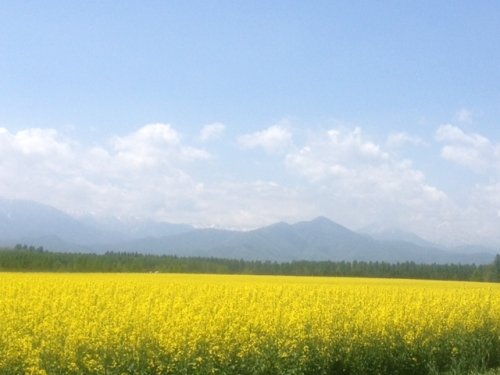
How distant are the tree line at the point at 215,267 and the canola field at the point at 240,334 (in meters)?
59.1

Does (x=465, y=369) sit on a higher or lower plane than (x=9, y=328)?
lower

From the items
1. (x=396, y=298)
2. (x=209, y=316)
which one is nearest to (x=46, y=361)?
(x=209, y=316)

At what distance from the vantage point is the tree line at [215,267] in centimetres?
7888

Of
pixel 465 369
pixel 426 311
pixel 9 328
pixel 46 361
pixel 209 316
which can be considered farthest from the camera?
pixel 426 311

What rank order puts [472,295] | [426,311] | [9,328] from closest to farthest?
[9,328] < [426,311] < [472,295]

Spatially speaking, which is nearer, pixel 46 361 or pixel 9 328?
pixel 46 361

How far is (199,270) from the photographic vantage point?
8981 centimetres

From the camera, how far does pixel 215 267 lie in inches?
3713

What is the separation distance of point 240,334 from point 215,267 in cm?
8058

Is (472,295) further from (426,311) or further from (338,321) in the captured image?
(338,321)

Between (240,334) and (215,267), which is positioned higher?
(215,267)

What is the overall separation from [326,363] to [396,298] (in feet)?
29.1

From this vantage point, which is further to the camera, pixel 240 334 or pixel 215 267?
pixel 215 267

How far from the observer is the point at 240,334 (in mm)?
14297
